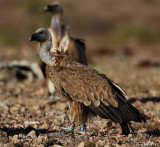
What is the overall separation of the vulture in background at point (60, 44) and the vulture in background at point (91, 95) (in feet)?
6.64

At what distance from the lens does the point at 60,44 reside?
8.67m

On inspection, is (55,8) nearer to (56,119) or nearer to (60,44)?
(60,44)

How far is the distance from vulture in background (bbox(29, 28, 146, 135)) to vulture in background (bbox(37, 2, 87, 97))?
202cm

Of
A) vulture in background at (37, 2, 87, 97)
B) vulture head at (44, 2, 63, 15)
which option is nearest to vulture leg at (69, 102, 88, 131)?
vulture in background at (37, 2, 87, 97)

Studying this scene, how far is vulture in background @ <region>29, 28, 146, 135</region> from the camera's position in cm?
527

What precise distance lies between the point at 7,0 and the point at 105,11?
1746cm

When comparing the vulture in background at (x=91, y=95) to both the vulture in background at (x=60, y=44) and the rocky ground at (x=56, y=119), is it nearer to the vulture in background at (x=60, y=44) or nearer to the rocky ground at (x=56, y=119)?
the rocky ground at (x=56, y=119)

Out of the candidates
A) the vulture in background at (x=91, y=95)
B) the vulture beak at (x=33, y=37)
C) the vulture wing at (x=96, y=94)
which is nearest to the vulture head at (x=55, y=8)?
the vulture beak at (x=33, y=37)

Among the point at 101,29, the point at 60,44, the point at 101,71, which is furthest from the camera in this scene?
the point at 101,29

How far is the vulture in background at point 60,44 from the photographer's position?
330 inches

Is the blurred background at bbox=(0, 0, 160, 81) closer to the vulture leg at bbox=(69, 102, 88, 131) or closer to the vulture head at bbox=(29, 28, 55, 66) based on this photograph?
the vulture head at bbox=(29, 28, 55, 66)

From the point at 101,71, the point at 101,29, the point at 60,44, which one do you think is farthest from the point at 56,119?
the point at 101,29

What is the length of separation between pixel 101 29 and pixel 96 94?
1516 inches

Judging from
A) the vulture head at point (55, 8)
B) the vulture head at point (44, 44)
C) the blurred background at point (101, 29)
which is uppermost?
the blurred background at point (101, 29)
